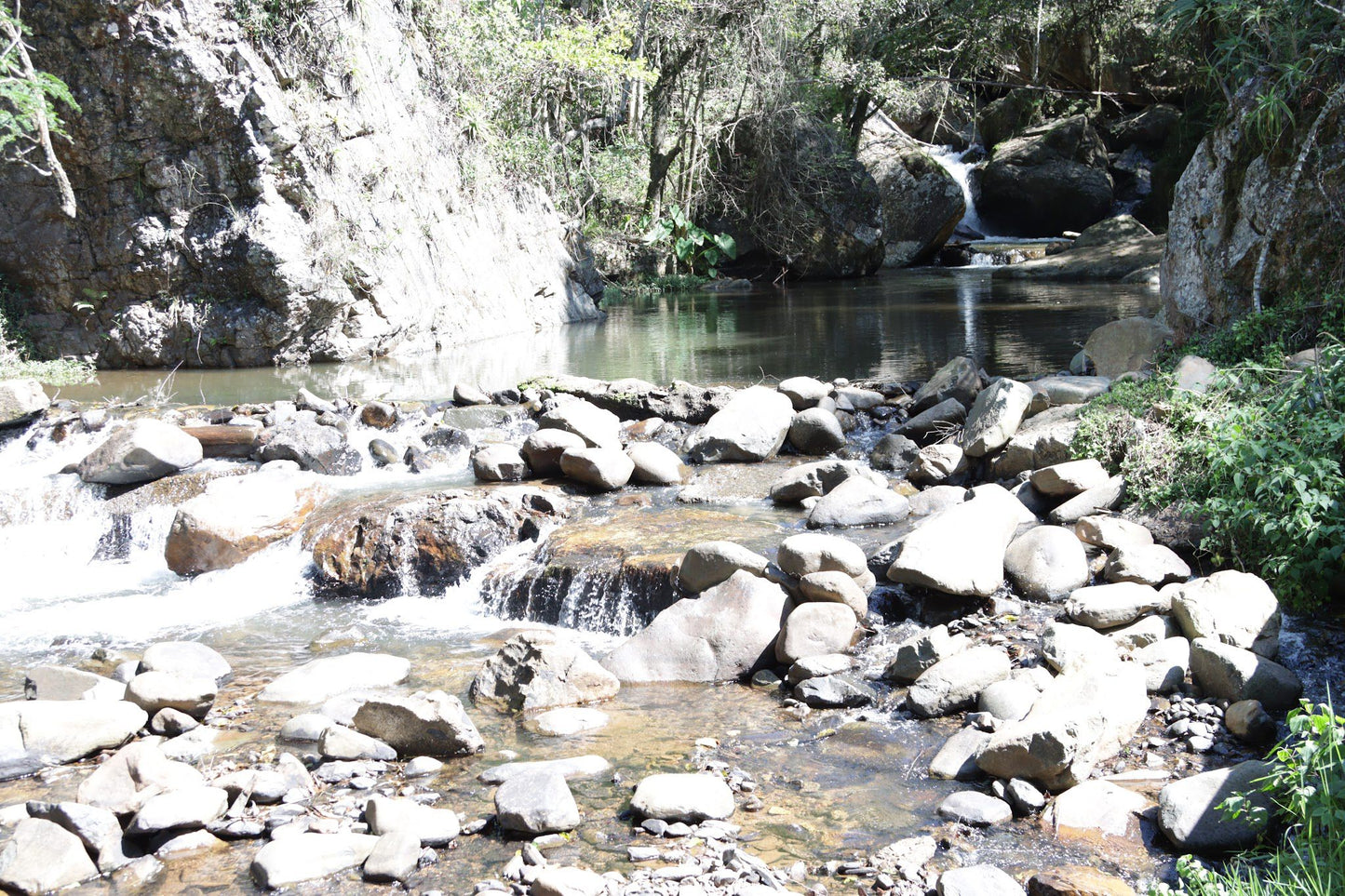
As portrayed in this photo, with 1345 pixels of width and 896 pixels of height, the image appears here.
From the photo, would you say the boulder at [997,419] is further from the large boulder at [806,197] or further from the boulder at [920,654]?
the large boulder at [806,197]

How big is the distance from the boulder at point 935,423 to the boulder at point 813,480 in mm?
1218

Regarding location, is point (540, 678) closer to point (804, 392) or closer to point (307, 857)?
point (307, 857)

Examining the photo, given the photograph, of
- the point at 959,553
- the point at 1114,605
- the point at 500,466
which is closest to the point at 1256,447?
the point at 1114,605

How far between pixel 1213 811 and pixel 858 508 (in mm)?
3758

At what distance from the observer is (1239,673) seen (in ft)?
14.4

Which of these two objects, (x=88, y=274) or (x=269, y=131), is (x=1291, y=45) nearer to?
(x=269, y=131)

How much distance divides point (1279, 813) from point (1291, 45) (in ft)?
20.7

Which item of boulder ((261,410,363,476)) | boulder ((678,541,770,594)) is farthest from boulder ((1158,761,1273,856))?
boulder ((261,410,363,476))

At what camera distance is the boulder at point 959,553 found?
558 centimetres

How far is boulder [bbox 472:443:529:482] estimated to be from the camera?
27.3 ft

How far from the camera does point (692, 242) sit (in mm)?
23516

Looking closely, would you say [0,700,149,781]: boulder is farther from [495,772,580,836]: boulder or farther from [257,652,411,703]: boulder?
[495,772,580,836]: boulder

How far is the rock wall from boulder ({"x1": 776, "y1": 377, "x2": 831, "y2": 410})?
3087 millimetres

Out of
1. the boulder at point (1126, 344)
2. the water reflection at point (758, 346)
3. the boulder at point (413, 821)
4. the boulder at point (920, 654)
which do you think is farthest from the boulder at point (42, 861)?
the boulder at point (1126, 344)
